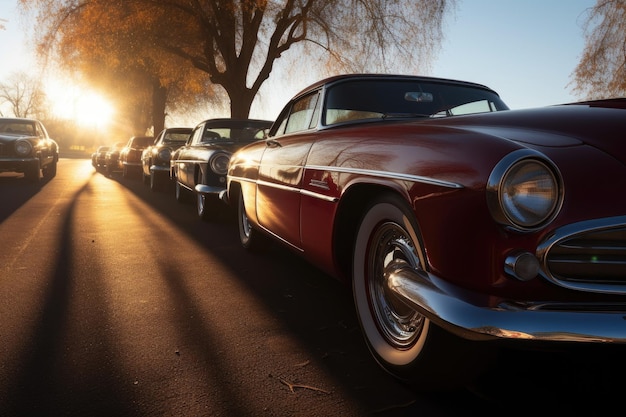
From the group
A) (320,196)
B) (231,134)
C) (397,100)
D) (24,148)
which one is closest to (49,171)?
(24,148)

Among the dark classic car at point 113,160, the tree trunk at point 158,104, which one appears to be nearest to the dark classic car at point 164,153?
the dark classic car at point 113,160

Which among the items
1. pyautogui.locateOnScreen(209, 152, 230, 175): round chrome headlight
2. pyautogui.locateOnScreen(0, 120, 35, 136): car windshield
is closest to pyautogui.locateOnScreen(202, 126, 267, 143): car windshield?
pyautogui.locateOnScreen(209, 152, 230, 175): round chrome headlight

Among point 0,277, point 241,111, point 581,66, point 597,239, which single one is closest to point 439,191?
point 597,239

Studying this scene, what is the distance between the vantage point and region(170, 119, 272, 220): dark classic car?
7.01 metres

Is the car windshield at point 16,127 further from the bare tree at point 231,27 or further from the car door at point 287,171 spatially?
the car door at point 287,171

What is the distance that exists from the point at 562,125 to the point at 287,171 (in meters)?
1.91

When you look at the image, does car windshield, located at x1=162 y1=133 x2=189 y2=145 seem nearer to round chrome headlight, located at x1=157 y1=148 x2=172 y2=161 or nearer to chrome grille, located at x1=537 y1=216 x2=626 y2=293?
round chrome headlight, located at x1=157 y1=148 x2=172 y2=161

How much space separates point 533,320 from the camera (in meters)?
1.70

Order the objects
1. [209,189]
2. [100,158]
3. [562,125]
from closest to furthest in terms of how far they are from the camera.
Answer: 1. [562,125]
2. [209,189]
3. [100,158]

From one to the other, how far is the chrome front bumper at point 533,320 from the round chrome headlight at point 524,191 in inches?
11.0

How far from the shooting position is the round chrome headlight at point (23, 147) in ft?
→ 41.8

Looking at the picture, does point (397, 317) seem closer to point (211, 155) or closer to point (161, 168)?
point (211, 155)

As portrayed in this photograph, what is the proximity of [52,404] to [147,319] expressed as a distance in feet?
3.49

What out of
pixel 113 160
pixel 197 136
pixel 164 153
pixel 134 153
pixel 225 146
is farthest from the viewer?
pixel 113 160
